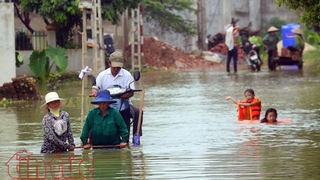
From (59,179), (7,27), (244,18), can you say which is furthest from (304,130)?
(244,18)

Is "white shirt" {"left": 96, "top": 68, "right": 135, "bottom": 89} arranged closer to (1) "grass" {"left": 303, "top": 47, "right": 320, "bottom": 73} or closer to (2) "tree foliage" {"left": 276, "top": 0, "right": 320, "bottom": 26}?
(2) "tree foliage" {"left": 276, "top": 0, "right": 320, "bottom": 26}

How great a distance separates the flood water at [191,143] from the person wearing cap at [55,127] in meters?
0.15

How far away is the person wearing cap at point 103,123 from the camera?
1220cm

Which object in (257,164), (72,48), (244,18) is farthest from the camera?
(244,18)

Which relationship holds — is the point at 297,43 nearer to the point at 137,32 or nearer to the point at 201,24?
the point at 137,32

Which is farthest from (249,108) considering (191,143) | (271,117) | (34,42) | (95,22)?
(34,42)

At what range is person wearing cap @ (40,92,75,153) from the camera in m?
12.0

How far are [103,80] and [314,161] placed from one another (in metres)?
3.42

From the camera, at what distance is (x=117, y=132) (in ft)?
40.5

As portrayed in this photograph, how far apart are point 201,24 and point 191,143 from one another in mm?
31284

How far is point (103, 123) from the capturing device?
12.2 meters

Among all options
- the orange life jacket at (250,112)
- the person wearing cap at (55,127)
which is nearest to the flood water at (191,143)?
the person wearing cap at (55,127)

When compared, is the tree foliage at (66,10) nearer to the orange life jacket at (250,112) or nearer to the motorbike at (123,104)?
the orange life jacket at (250,112)

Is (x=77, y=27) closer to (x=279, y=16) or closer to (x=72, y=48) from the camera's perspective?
(x=72, y=48)
